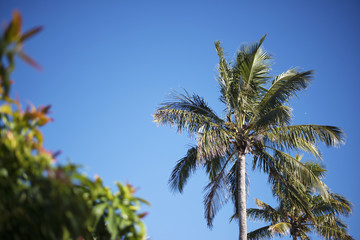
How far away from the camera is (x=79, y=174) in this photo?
6.79 feet

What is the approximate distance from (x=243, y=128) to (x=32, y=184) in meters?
9.09

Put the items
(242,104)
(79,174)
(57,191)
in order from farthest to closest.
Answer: (242,104)
(79,174)
(57,191)

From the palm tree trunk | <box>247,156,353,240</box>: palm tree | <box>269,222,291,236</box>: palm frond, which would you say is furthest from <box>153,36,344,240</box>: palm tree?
<box>247,156,353,240</box>: palm tree

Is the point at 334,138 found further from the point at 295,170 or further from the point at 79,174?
the point at 79,174

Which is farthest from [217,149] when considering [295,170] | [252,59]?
[252,59]

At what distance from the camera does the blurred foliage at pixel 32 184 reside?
185cm

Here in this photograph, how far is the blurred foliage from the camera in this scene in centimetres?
185

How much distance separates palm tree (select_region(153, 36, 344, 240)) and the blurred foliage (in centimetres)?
689

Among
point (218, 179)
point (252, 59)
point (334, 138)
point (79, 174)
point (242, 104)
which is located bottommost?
point (79, 174)

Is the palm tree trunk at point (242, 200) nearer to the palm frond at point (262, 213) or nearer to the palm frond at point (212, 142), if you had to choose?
the palm frond at point (212, 142)

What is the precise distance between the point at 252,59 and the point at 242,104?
170 cm

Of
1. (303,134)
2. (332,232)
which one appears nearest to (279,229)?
(332,232)

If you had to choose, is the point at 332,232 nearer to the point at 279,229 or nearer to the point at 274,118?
the point at 279,229

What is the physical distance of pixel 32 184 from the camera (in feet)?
6.60
